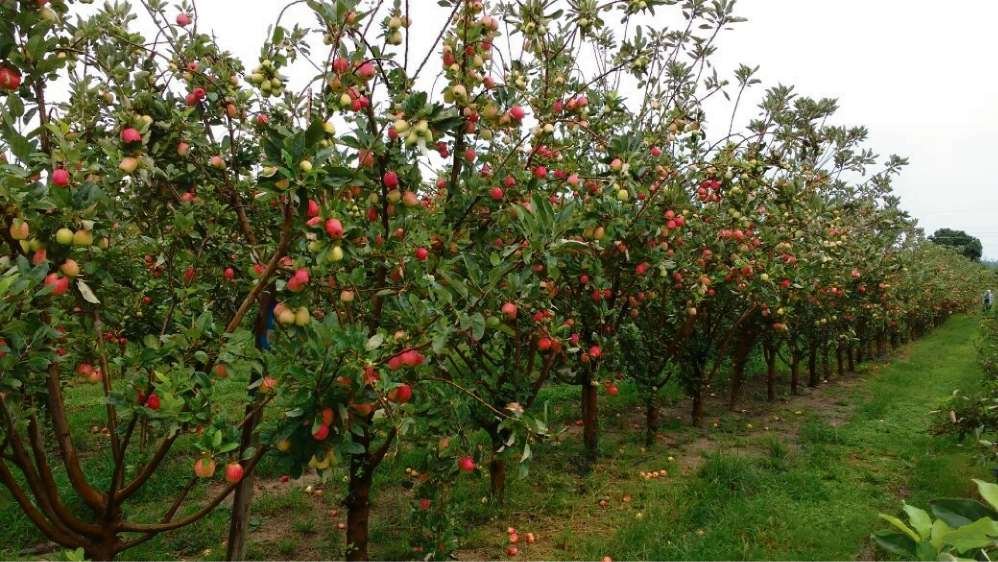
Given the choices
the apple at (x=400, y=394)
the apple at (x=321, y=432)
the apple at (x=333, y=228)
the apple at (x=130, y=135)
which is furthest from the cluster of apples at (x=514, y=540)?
the apple at (x=130, y=135)

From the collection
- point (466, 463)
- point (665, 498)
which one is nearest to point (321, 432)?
point (466, 463)

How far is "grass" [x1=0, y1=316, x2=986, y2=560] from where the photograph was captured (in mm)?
4152

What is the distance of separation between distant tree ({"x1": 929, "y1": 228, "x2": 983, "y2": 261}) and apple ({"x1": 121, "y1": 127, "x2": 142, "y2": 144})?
239 feet

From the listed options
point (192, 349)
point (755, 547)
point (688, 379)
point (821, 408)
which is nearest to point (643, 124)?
point (688, 379)

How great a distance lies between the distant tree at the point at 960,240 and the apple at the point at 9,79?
240 feet

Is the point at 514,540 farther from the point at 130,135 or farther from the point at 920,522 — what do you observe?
the point at 920,522

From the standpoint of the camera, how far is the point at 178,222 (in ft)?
8.48

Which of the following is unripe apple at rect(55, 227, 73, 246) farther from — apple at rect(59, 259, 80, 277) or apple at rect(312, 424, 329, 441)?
apple at rect(312, 424, 329, 441)

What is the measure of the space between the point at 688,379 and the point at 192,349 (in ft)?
18.6

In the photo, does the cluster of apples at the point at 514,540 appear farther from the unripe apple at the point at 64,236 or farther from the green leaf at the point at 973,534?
the green leaf at the point at 973,534

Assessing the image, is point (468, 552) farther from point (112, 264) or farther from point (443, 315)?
point (112, 264)

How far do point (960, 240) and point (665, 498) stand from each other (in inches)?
3052

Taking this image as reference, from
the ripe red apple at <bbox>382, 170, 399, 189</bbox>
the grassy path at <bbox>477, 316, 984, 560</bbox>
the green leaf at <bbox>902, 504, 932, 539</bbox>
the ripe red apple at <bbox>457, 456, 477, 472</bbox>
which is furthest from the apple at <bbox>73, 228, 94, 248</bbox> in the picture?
the grassy path at <bbox>477, 316, 984, 560</bbox>

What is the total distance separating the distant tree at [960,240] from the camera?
61.9 m
